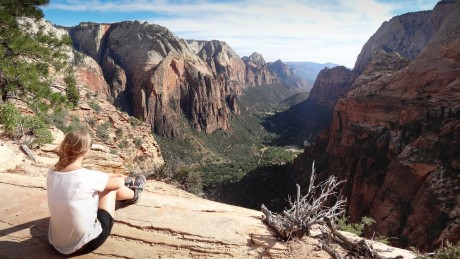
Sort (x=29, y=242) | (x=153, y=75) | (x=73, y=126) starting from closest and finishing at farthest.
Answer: (x=29, y=242) < (x=73, y=126) < (x=153, y=75)

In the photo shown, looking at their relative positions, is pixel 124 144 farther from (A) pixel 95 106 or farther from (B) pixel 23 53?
(B) pixel 23 53

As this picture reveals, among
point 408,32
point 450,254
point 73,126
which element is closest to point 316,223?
point 450,254

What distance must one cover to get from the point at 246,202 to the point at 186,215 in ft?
124

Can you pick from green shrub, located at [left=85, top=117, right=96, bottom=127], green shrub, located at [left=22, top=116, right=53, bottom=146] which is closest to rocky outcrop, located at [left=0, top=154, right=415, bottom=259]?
green shrub, located at [left=22, top=116, right=53, bottom=146]

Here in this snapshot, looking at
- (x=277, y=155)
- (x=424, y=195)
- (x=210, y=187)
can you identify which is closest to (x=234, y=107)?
(x=277, y=155)

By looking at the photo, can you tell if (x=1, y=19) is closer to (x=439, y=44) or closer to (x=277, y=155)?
(x=439, y=44)

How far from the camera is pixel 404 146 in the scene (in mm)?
32219

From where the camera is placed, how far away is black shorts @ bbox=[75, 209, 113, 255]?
4.36 meters

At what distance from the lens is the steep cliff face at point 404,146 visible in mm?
23094

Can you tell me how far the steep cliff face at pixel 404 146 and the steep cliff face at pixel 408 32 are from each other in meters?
55.3

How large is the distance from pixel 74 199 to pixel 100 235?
686mm

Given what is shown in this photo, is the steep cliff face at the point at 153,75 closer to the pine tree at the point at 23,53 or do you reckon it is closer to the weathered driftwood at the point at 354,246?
the pine tree at the point at 23,53

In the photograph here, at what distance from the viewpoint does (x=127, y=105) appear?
8012cm

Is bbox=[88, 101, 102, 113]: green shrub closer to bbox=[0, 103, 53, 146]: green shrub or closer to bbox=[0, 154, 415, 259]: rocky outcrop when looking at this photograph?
bbox=[0, 103, 53, 146]: green shrub
